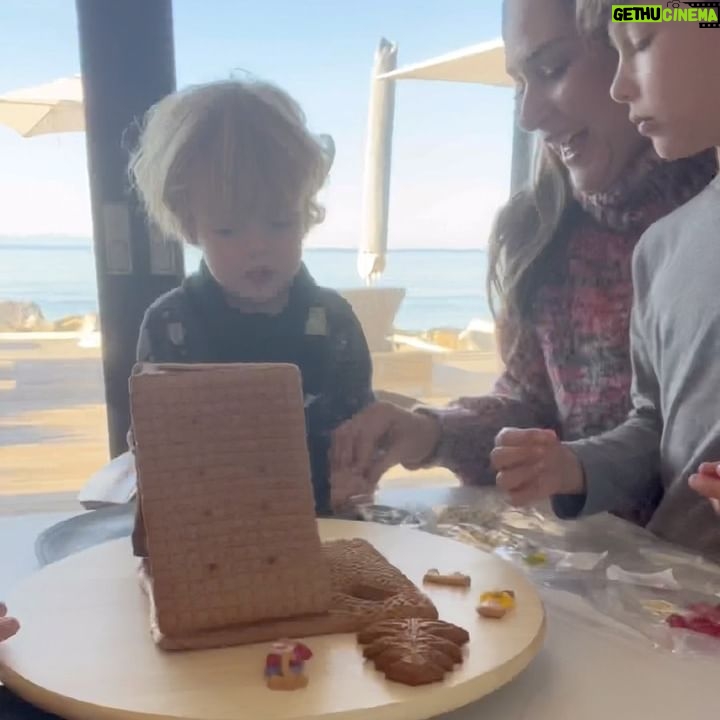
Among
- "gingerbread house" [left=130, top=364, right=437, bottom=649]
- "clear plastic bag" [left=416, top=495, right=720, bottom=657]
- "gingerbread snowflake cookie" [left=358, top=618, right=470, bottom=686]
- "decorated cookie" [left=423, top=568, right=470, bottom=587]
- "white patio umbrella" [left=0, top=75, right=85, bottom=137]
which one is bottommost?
"clear plastic bag" [left=416, top=495, right=720, bottom=657]

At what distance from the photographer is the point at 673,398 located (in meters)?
0.78

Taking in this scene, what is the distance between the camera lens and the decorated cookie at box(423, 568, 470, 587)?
0.53 metres

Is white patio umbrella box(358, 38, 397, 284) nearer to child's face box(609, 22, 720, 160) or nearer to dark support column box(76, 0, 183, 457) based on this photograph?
dark support column box(76, 0, 183, 457)

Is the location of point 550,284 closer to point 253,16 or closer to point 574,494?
point 574,494

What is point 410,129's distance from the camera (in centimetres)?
119

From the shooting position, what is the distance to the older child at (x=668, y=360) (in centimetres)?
72

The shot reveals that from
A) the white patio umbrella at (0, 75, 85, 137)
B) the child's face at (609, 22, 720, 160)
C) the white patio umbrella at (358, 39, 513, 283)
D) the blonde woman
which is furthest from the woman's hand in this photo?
the white patio umbrella at (0, 75, 85, 137)

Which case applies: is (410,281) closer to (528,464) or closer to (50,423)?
(528,464)

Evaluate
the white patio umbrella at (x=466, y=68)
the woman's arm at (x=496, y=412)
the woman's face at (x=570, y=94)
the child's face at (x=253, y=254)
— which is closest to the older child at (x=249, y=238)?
the child's face at (x=253, y=254)

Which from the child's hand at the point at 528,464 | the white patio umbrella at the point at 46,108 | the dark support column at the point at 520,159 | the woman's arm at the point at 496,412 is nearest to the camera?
the child's hand at the point at 528,464

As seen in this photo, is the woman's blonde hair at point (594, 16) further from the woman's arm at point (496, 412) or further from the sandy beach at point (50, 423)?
the sandy beach at point (50, 423)

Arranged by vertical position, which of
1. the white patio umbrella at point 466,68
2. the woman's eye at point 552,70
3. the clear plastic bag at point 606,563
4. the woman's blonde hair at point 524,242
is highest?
the white patio umbrella at point 466,68

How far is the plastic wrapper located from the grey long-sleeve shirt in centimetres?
3

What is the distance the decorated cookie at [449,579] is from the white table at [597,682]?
6 cm
